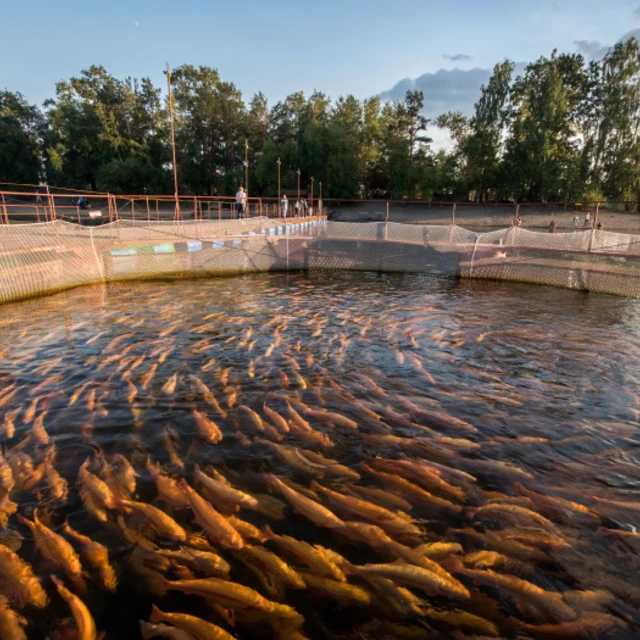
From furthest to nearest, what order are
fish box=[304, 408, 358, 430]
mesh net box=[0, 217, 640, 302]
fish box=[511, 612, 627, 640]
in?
1. mesh net box=[0, 217, 640, 302]
2. fish box=[304, 408, 358, 430]
3. fish box=[511, 612, 627, 640]

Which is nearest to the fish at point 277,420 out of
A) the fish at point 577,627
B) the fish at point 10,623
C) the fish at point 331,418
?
the fish at point 331,418

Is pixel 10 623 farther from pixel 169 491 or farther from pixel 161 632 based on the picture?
pixel 169 491

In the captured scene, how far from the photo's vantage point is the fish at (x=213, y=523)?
395cm

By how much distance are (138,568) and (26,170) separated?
9456cm

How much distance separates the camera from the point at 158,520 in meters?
4.16

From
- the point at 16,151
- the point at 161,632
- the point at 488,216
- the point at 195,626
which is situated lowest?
the point at 161,632

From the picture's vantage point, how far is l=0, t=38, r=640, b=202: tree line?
62.6 metres

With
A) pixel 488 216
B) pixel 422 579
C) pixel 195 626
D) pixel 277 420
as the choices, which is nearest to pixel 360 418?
pixel 277 420

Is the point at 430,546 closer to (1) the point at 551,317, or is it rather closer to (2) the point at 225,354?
(2) the point at 225,354

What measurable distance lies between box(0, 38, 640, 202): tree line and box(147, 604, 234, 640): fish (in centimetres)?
6942

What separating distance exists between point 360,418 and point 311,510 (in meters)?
2.14

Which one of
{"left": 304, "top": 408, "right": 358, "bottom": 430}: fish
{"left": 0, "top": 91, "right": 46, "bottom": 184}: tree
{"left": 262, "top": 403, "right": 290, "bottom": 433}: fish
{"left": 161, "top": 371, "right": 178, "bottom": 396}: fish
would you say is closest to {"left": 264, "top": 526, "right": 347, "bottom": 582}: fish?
{"left": 262, "top": 403, "right": 290, "bottom": 433}: fish

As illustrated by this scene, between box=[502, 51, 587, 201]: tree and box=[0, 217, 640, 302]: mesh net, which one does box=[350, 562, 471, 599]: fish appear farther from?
box=[502, 51, 587, 201]: tree

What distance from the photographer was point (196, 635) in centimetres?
304
